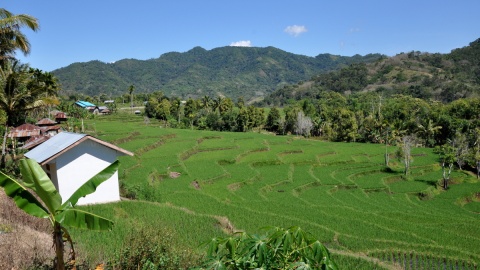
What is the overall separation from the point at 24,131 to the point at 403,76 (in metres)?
122

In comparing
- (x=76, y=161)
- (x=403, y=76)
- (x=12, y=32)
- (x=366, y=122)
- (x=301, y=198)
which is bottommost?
(x=301, y=198)

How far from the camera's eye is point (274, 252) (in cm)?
464

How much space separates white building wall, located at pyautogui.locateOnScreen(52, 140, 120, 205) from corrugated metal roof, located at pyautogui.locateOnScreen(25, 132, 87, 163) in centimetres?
36

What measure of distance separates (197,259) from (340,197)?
22.2 meters

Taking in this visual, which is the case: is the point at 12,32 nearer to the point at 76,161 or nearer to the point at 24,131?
the point at 76,161

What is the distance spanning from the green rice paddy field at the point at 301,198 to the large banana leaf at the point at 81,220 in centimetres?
179

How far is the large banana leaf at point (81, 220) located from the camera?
583cm

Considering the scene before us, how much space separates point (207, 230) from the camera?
547 inches

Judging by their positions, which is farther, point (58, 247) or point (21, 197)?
point (21, 197)

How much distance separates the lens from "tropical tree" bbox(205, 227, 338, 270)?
4.46 metres

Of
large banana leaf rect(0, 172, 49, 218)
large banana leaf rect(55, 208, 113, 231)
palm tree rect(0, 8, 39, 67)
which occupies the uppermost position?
palm tree rect(0, 8, 39, 67)

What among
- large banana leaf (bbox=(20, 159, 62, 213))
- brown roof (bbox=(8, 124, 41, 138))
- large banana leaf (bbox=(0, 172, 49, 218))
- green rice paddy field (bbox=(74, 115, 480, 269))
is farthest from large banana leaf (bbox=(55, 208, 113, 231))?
brown roof (bbox=(8, 124, 41, 138))

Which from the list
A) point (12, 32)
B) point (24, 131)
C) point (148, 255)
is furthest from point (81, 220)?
point (24, 131)

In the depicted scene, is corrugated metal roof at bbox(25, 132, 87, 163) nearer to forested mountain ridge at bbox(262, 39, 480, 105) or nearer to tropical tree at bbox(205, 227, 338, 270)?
tropical tree at bbox(205, 227, 338, 270)
